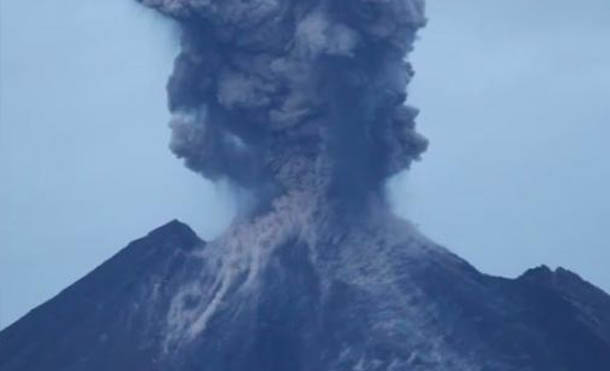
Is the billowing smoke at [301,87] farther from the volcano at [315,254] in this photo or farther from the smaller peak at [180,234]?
the smaller peak at [180,234]

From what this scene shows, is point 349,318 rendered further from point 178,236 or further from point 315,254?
point 178,236

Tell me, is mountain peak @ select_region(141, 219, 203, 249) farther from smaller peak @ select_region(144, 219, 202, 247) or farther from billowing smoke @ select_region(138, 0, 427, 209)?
billowing smoke @ select_region(138, 0, 427, 209)

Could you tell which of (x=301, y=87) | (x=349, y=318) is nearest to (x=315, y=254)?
(x=349, y=318)

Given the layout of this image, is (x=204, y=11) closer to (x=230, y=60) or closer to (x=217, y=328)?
(x=230, y=60)

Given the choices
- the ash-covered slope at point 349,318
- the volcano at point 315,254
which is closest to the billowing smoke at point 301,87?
the volcano at point 315,254

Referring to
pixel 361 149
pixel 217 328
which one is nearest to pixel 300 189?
pixel 361 149

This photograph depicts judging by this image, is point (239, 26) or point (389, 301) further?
point (389, 301)

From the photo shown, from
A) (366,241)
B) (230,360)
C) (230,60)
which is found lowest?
(230,360)
